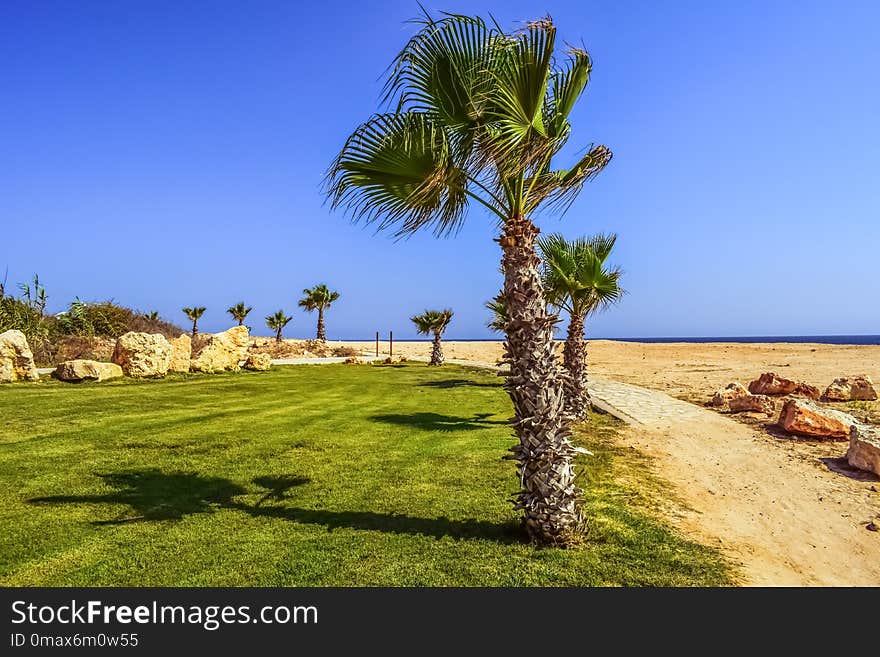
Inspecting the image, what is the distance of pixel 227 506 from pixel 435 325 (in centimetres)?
2720

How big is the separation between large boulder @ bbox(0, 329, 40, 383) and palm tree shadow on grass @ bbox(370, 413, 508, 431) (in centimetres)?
1266

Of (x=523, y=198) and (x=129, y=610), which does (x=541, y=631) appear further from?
(x=523, y=198)

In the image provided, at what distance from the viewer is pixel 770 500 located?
711 cm

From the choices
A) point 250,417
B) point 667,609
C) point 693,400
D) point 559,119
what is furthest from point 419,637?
point 693,400

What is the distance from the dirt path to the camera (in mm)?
5066

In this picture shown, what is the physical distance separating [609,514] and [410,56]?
A: 586 cm

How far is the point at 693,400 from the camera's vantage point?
Answer: 16.5m

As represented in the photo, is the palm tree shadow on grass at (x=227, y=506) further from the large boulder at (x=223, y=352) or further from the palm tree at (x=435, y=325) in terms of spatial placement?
the palm tree at (x=435, y=325)

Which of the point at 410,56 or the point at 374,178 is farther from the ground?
the point at 410,56

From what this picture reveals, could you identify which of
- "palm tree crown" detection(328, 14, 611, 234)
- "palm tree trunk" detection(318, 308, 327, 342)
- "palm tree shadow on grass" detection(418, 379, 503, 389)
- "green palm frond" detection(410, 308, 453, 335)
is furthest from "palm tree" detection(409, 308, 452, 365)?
"palm tree crown" detection(328, 14, 611, 234)

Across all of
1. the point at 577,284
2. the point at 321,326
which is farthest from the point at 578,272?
the point at 321,326

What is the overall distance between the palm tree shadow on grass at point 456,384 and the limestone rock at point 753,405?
8.25 meters

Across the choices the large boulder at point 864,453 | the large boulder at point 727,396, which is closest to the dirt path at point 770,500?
the large boulder at point 864,453

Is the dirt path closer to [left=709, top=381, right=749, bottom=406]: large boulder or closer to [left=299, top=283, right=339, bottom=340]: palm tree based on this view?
[left=709, top=381, right=749, bottom=406]: large boulder
